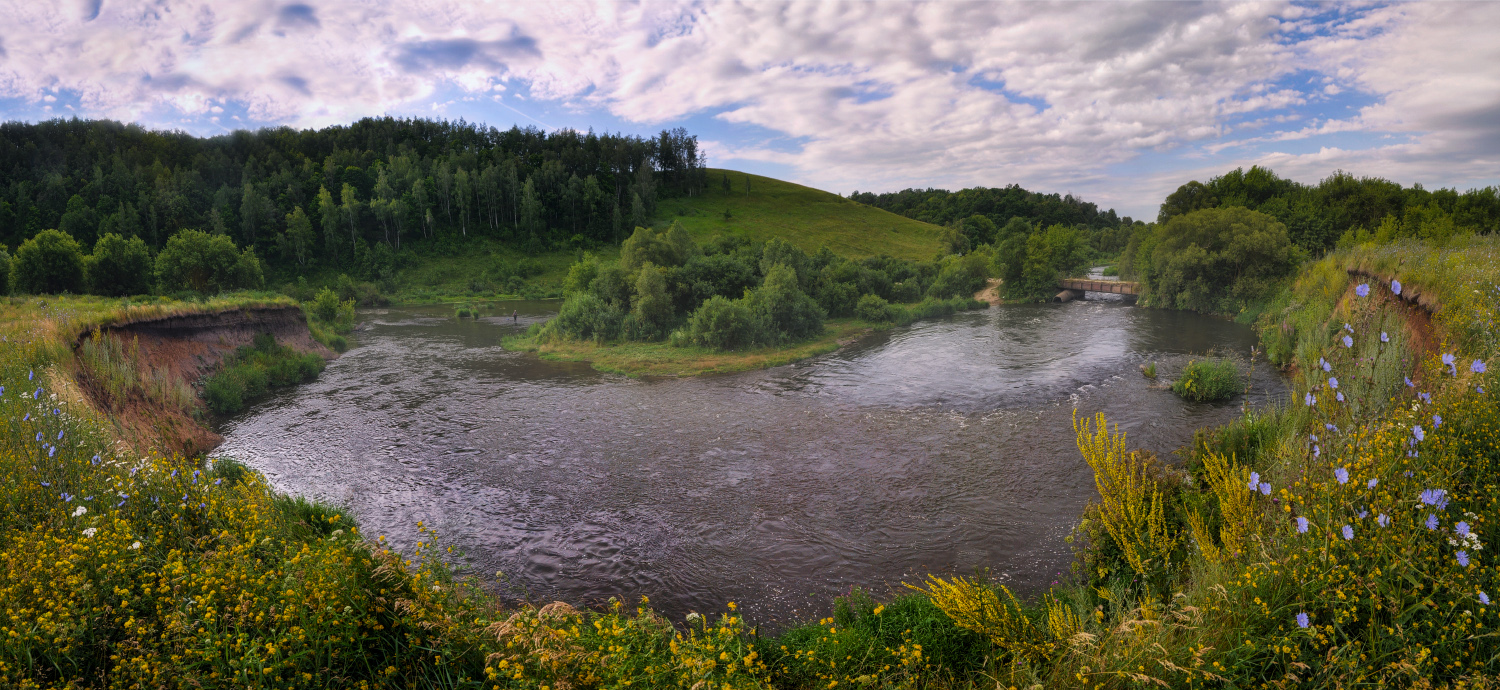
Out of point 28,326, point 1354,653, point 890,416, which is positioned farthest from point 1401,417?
point 28,326

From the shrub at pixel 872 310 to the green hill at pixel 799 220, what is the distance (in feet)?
146

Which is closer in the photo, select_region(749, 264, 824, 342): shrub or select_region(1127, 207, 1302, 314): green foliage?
select_region(749, 264, 824, 342): shrub

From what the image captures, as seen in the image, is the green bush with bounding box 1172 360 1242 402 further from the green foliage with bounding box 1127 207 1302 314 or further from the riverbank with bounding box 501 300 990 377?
the green foliage with bounding box 1127 207 1302 314

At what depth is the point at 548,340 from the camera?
109 ft

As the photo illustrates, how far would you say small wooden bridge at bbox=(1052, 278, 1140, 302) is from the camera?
51.9m

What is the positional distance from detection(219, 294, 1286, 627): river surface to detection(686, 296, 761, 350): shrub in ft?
12.8

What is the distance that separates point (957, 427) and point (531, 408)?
13.9m

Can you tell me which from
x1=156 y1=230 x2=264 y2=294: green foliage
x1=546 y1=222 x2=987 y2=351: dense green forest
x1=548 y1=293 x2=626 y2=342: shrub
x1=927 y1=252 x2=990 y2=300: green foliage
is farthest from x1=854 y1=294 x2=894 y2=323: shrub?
x1=156 y1=230 x2=264 y2=294: green foliage

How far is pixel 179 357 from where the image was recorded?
20.3 metres

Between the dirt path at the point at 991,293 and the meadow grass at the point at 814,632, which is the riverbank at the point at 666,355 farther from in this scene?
the dirt path at the point at 991,293

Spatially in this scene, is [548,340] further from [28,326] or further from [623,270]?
[28,326]

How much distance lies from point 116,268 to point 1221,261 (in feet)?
228

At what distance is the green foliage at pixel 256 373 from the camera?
20.6 m

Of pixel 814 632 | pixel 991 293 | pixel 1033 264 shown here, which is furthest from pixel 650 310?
pixel 1033 264
